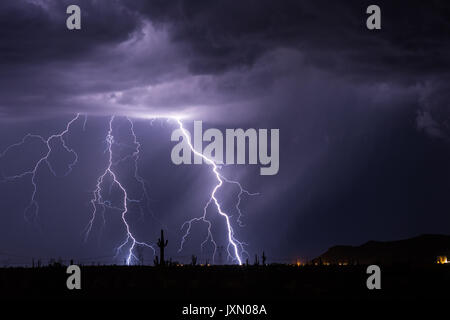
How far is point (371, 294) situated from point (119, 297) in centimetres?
1555

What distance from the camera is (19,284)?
4672cm

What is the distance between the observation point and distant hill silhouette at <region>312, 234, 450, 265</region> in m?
142

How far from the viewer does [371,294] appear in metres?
41.3

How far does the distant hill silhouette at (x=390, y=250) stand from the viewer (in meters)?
142

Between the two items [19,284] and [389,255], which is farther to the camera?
[389,255]

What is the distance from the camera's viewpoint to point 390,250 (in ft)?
499

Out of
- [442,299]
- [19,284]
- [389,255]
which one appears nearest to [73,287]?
[19,284]
